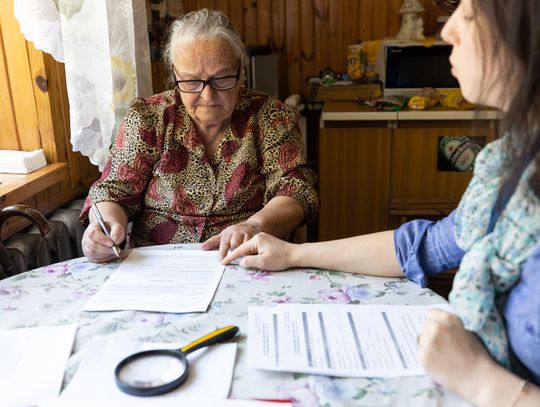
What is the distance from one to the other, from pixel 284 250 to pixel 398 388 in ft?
1.38

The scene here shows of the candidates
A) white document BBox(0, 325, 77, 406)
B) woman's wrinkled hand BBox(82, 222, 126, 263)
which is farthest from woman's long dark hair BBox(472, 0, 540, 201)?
woman's wrinkled hand BBox(82, 222, 126, 263)

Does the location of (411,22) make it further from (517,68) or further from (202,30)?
(517,68)

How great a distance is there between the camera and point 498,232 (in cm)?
68

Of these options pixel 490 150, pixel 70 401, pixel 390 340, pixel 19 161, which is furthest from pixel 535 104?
pixel 19 161

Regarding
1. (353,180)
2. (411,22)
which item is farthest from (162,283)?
(411,22)

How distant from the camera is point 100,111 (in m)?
1.70

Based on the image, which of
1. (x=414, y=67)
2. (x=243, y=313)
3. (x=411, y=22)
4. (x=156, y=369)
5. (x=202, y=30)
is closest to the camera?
(x=156, y=369)

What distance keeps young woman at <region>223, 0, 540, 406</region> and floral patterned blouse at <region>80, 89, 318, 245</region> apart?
2.75 feet

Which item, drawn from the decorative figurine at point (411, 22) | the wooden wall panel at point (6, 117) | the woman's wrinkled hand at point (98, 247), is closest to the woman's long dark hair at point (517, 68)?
the woman's wrinkled hand at point (98, 247)

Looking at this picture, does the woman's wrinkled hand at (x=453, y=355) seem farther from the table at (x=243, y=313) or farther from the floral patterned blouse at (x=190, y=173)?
the floral patterned blouse at (x=190, y=173)

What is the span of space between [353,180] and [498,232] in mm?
1928

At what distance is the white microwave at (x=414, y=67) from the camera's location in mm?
2504

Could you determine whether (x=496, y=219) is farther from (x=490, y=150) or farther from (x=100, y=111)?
(x=100, y=111)

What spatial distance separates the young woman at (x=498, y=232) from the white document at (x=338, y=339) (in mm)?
70
